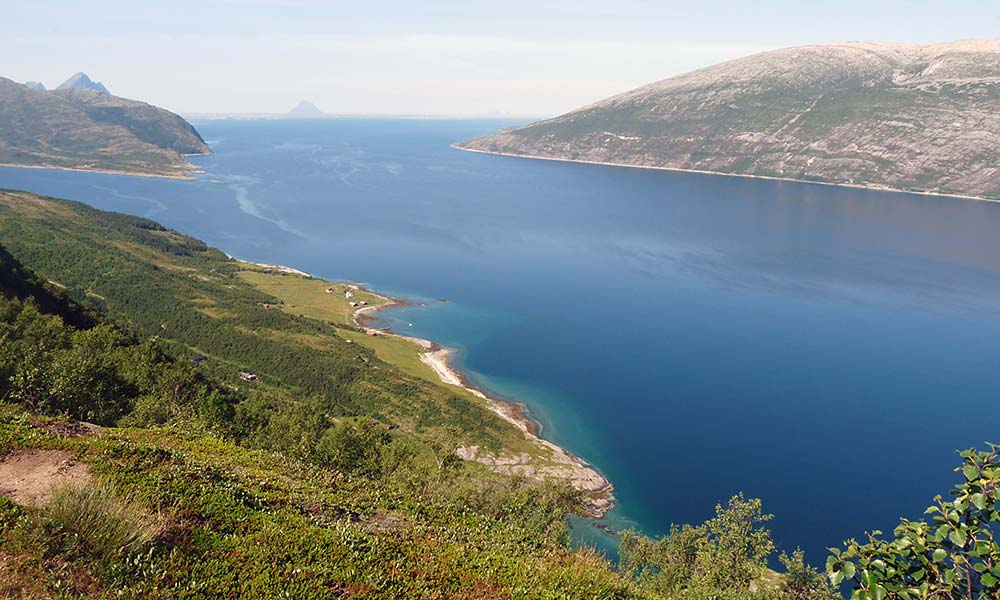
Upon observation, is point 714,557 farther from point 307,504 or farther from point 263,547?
point 263,547

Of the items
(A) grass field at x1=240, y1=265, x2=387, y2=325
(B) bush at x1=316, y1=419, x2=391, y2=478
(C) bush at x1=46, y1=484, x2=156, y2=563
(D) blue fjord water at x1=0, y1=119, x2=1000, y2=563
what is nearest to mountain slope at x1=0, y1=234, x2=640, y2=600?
(C) bush at x1=46, y1=484, x2=156, y2=563

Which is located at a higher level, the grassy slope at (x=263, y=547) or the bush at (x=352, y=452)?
the grassy slope at (x=263, y=547)

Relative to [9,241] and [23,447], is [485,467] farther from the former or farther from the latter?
[9,241]

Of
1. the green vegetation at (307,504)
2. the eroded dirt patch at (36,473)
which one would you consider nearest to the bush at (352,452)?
the green vegetation at (307,504)

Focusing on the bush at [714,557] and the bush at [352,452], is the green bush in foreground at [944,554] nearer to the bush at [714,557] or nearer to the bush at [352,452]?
the bush at [714,557]

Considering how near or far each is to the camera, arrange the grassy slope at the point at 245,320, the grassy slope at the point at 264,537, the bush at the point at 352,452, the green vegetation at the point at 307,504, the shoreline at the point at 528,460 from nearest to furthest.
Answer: the green vegetation at the point at 307,504 → the grassy slope at the point at 264,537 → the bush at the point at 352,452 → the shoreline at the point at 528,460 → the grassy slope at the point at 245,320

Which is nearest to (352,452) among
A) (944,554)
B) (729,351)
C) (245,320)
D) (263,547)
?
(263,547)

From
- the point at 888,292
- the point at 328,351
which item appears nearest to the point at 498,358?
the point at 328,351
